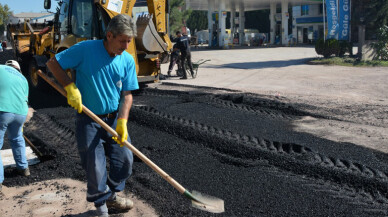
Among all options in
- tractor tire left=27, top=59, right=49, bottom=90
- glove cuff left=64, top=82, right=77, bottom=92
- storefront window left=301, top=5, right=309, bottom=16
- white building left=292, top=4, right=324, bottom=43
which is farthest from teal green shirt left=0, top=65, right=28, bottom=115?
storefront window left=301, top=5, right=309, bottom=16

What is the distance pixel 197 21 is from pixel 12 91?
59321mm

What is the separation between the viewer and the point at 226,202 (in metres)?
3.92

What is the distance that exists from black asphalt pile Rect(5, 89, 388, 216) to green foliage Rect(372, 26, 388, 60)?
1264 cm

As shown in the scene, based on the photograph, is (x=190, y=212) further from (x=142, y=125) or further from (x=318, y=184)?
(x=142, y=125)

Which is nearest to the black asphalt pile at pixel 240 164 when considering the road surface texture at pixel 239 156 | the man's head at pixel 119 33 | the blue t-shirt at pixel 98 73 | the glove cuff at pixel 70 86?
the road surface texture at pixel 239 156

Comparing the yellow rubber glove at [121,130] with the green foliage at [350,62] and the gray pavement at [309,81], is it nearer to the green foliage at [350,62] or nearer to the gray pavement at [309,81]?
the gray pavement at [309,81]

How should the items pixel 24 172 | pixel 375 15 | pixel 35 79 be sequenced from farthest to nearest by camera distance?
pixel 375 15 < pixel 35 79 < pixel 24 172

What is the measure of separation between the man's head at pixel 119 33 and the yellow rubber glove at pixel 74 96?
1.39 ft

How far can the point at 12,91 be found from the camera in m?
4.36

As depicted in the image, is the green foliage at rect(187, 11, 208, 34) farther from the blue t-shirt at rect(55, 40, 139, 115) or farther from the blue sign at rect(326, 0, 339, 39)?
the blue t-shirt at rect(55, 40, 139, 115)

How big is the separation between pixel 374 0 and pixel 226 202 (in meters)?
30.7

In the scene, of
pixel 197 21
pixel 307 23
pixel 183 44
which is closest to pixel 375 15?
pixel 307 23

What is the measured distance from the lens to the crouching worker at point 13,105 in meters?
4.29

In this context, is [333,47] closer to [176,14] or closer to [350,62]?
[350,62]
